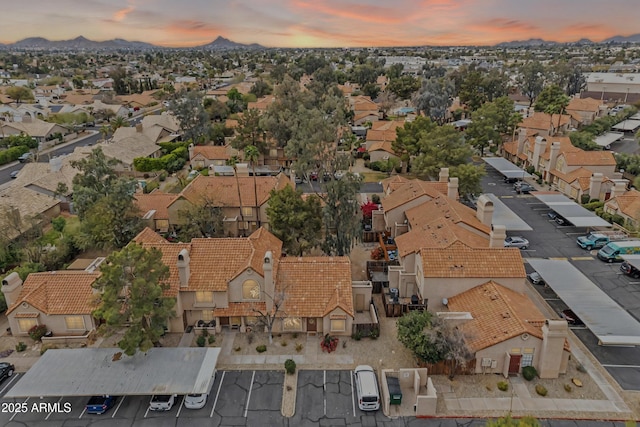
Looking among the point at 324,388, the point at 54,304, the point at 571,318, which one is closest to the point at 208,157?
the point at 54,304

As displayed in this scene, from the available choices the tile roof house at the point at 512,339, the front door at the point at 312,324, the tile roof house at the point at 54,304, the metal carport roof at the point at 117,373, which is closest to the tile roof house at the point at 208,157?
the tile roof house at the point at 54,304

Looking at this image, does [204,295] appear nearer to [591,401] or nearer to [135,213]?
[135,213]

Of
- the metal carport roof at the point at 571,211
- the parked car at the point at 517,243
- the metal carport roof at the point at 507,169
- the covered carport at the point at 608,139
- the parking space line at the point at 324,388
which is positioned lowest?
the parking space line at the point at 324,388

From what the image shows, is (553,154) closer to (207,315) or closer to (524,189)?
(524,189)

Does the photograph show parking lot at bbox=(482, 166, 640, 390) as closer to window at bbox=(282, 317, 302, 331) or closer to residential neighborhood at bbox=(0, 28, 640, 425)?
residential neighborhood at bbox=(0, 28, 640, 425)

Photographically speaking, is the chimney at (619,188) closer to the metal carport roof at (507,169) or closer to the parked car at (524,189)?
the parked car at (524,189)

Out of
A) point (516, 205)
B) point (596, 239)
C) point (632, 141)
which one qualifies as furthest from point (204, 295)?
point (632, 141)

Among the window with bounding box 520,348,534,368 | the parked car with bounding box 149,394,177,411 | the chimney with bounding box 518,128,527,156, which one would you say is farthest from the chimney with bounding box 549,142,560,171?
the parked car with bounding box 149,394,177,411
